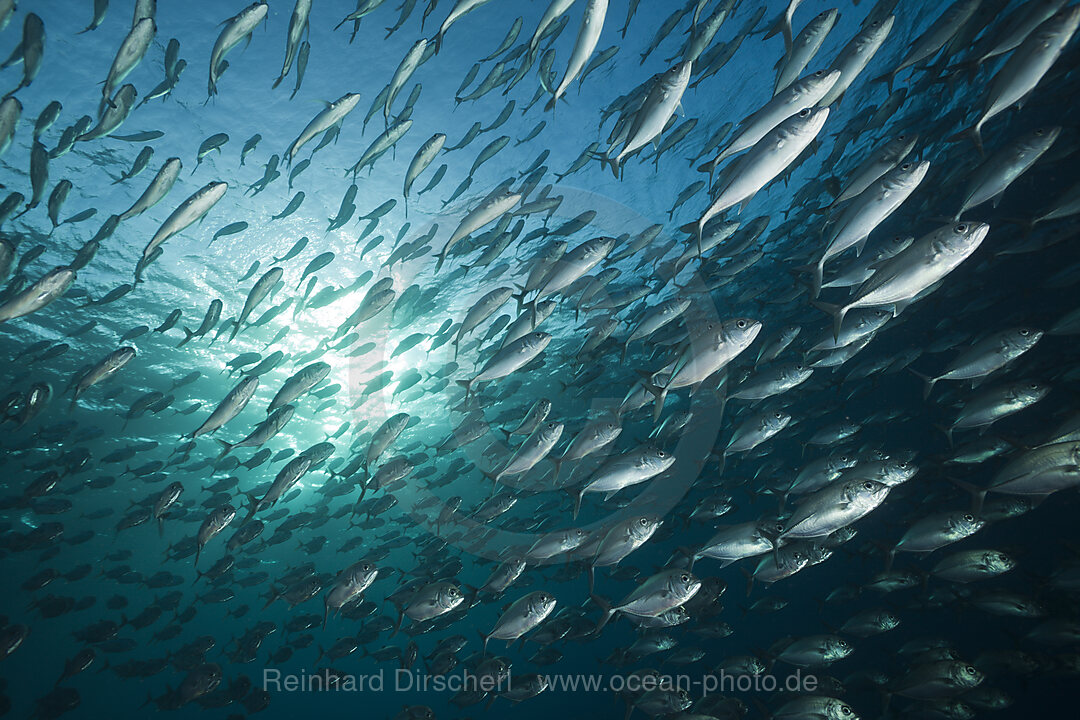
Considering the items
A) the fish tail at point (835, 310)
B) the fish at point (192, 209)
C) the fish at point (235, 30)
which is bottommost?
the fish tail at point (835, 310)

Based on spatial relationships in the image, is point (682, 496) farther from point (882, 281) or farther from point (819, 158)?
point (882, 281)

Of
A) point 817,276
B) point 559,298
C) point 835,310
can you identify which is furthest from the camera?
point 559,298

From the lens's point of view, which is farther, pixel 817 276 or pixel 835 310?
pixel 835 310

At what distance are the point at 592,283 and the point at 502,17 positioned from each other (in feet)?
19.5

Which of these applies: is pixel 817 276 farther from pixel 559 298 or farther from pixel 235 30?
pixel 559 298

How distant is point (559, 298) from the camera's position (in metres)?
11.6

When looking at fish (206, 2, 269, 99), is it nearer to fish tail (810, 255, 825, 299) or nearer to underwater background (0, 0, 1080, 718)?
underwater background (0, 0, 1080, 718)

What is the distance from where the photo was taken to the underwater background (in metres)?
4.97

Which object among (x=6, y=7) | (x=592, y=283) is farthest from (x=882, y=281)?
(x=6, y=7)

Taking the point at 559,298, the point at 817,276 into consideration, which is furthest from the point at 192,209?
the point at 559,298

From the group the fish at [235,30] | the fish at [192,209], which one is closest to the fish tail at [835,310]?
the fish at [192,209]

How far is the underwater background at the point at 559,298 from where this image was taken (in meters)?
4.97

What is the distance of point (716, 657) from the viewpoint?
133ft

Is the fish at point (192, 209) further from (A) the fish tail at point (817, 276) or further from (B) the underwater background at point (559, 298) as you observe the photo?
(A) the fish tail at point (817, 276)
